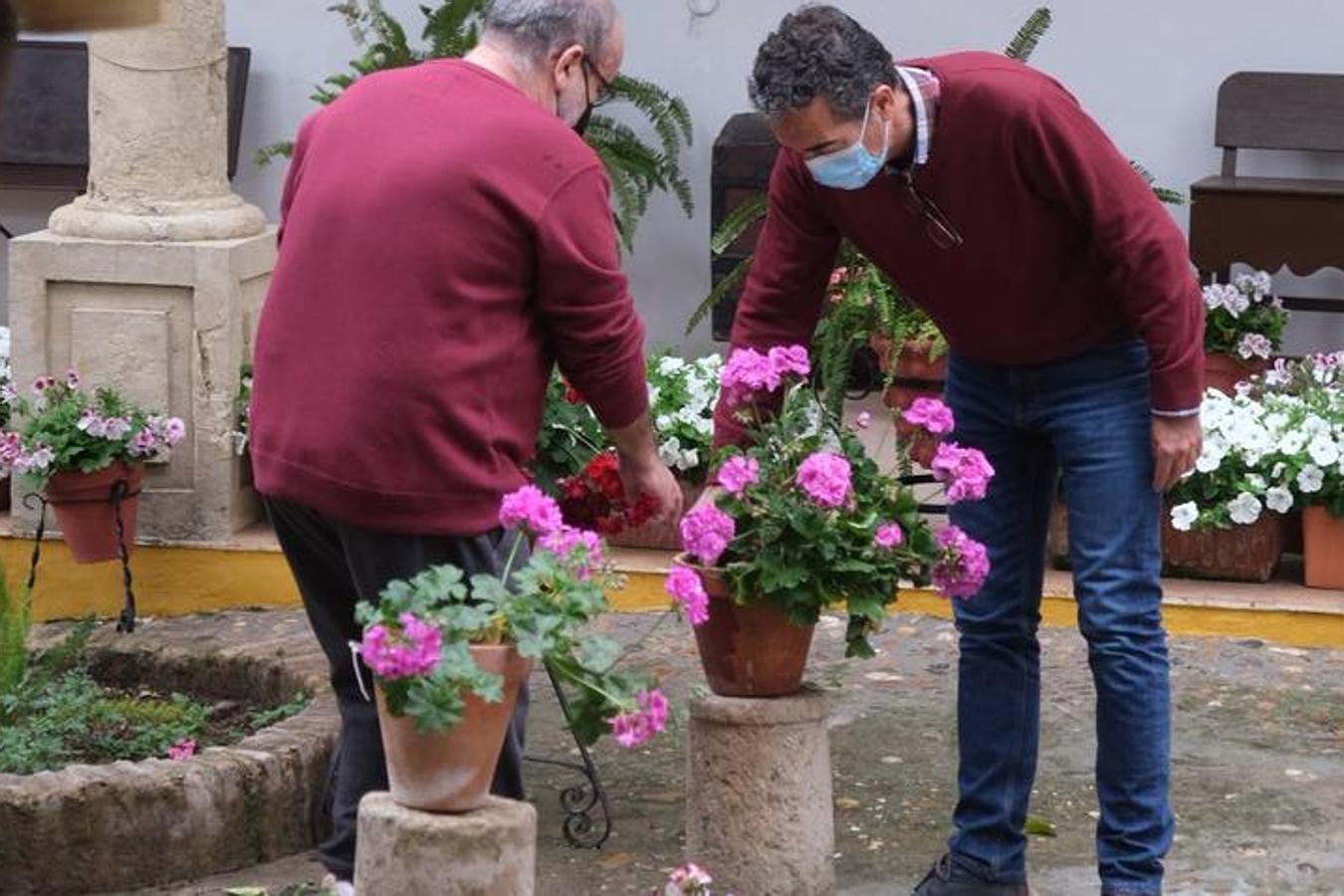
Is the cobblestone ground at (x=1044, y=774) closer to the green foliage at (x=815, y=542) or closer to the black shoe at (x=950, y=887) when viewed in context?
the black shoe at (x=950, y=887)

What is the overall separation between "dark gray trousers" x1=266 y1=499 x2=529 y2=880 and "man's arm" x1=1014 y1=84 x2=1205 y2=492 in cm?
101

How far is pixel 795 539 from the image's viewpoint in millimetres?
4133

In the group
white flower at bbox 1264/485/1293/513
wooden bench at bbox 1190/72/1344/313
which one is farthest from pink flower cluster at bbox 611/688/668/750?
wooden bench at bbox 1190/72/1344/313

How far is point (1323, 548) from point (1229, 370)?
4.44ft

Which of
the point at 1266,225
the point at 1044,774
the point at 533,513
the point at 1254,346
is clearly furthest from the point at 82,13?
the point at 1266,225

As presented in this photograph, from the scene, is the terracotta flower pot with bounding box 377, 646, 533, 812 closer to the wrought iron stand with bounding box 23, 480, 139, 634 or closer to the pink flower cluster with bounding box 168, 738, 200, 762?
the pink flower cluster with bounding box 168, 738, 200, 762

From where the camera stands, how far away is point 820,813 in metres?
4.34

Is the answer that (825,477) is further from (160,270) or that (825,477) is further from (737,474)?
(160,270)

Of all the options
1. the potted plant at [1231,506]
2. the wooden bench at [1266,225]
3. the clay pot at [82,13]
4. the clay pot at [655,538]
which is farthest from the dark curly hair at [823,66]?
the wooden bench at [1266,225]

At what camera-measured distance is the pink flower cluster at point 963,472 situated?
3.97 meters

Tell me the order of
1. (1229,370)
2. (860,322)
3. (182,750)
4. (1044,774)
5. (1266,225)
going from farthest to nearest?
(1266,225) < (1229,370) < (860,322) < (1044,774) < (182,750)

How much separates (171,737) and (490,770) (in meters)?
2.14

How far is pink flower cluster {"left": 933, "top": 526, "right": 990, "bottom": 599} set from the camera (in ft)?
13.3

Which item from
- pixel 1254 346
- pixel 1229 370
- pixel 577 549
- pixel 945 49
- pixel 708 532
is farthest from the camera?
pixel 945 49
